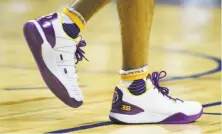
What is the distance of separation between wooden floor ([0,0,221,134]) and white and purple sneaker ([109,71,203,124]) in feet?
0.07

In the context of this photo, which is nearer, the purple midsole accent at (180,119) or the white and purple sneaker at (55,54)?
the white and purple sneaker at (55,54)

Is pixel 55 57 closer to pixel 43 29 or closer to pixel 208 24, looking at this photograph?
pixel 43 29

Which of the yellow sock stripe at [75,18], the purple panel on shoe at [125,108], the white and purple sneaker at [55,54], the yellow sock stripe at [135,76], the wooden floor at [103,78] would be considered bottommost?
the wooden floor at [103,78]

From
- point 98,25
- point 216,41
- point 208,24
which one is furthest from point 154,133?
point 208,24

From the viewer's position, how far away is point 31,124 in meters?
1.27

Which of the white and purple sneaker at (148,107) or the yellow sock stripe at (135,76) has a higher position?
the yellow sock stripe at (135,76)

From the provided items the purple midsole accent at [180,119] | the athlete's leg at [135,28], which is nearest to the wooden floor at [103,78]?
the purple midsole accent at [180,119]

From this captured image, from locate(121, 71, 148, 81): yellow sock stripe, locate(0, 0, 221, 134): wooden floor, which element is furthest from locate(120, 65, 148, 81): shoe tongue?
locate(0, 0, 221, 134): wooden floor

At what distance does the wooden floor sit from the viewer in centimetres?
131

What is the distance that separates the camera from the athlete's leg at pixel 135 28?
4.17ft

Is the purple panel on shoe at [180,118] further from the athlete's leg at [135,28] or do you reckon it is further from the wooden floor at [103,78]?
the athlete's leg at [135,28]

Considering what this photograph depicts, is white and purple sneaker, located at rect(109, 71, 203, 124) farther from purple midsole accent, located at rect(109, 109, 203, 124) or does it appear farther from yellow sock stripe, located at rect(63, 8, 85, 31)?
yellow sock stripe, located at rect(63, 8, 85, 31)

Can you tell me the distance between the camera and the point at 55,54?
49.9 inches

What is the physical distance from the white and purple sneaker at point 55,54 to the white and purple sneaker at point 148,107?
0.32 ft
